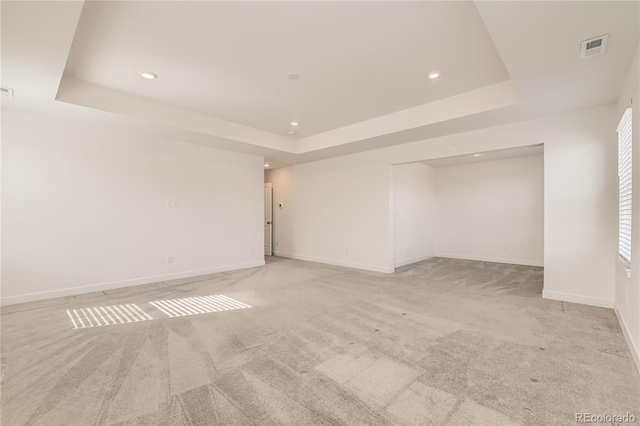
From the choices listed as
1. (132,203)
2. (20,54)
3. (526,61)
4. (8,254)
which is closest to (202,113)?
(132,203)

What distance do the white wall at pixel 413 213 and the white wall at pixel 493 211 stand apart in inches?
14.5

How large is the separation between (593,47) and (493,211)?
5.23m

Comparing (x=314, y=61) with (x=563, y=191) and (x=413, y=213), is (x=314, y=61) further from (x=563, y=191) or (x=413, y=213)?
(x=413, y=213)

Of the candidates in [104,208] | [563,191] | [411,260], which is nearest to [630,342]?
[563,191]

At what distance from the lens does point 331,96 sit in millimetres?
3928

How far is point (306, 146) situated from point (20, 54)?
4.30m

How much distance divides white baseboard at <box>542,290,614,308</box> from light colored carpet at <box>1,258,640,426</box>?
237 millimetres

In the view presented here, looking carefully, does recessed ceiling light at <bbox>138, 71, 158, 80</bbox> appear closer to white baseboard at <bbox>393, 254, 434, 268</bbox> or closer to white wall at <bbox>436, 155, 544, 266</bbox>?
white baseboard at <bbox>393, 254, 434, 268</bbox>

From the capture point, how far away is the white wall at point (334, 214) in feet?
19.5

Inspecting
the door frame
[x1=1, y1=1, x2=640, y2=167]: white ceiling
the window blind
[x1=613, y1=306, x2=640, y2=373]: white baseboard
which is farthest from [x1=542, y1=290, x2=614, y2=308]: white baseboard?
the door frame

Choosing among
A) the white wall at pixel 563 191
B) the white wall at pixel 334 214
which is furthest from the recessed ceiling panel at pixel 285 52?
the white wall at pixel 334 214

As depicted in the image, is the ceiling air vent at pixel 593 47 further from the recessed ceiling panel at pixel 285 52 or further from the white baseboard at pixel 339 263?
the white baseboard at pixel 339 263

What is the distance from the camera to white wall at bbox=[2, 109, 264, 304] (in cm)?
381

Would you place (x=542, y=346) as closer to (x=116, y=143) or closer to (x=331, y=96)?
(x=331, y=96)
